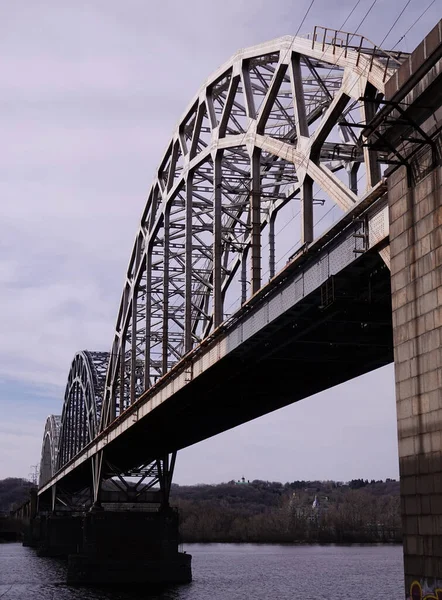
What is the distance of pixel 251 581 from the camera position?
82062 mm

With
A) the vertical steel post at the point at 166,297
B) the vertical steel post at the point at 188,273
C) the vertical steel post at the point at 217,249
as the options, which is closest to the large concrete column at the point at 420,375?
the vertical steel post at the point at 217,249

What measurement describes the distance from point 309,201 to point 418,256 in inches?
475

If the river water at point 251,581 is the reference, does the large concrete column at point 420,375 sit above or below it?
above

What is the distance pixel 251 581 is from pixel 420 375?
6505cm

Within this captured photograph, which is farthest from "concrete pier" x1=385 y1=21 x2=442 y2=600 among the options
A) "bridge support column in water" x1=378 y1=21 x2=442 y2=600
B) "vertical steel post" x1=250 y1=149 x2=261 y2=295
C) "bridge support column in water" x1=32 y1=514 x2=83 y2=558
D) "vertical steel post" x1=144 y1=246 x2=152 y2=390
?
"bridge support column in water" x1=32 y1=514 x2=83 y2=558

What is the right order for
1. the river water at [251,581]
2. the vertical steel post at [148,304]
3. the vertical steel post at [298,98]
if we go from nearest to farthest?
the vertical steel post at [298,98], the vertical steel post at [148,304], the river water at [251,581]

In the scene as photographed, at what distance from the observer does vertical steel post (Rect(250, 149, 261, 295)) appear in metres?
39.6

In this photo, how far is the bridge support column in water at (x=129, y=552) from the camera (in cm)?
7269

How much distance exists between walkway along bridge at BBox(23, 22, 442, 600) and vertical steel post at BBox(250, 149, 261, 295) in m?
0.07

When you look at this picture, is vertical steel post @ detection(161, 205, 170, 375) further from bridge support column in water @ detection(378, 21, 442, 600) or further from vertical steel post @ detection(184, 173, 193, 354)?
bridge support column in water @ detection(378, 21, 442, 600)

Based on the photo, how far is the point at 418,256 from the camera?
21.7 m

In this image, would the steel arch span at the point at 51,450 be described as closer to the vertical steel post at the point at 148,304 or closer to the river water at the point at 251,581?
the river water at the point at 251,581

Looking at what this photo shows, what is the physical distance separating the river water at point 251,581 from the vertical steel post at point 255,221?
30.4 metres

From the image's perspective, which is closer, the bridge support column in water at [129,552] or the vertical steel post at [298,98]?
the vertical steel post at [298,98]
